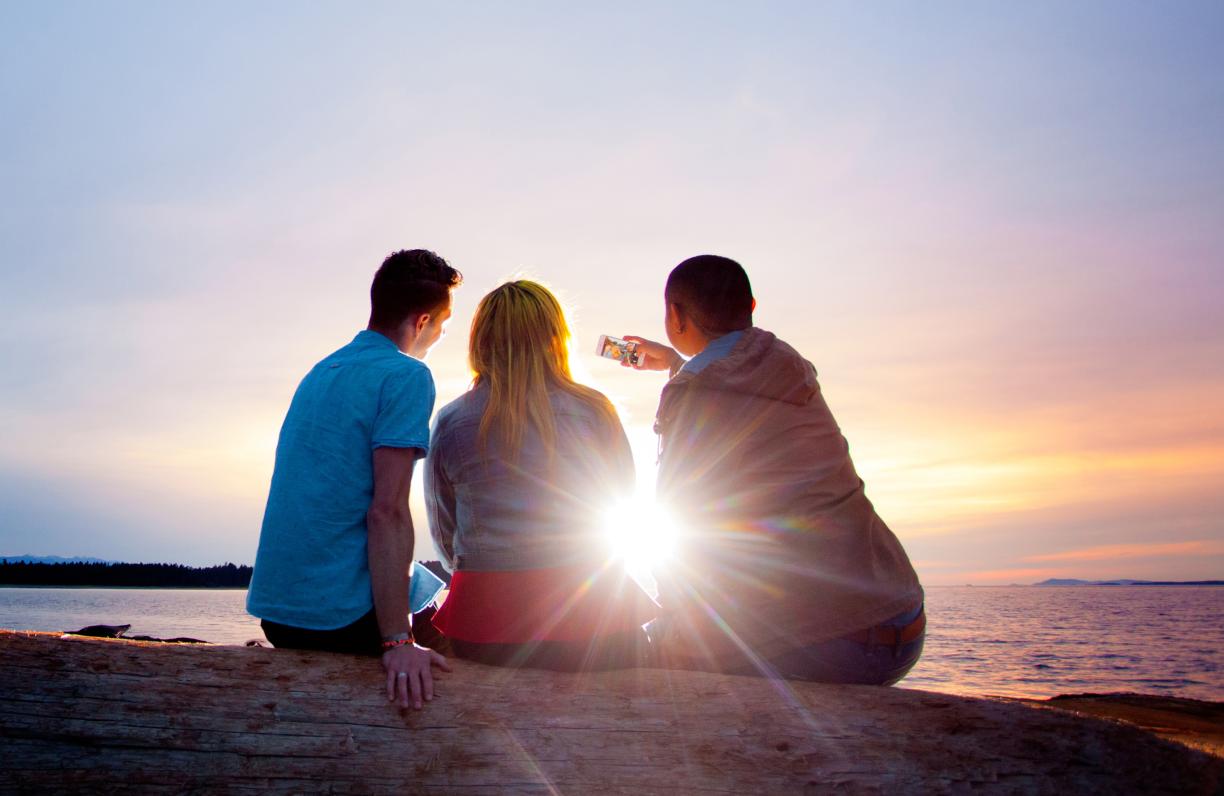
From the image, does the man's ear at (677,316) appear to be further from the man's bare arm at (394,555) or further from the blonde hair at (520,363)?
the man's bare arm at (394,555)

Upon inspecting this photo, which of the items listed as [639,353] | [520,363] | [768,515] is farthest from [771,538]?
[639,353]

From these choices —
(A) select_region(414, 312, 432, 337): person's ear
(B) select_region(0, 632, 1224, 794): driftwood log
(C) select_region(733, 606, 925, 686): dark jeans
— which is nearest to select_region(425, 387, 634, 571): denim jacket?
(A) select_region(414, 312, 432, 337): person's ear

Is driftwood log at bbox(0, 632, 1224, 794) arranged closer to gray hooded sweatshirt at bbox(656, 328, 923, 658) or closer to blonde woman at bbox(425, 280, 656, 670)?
blonde woman at bbox(425, 280, 656, 670)

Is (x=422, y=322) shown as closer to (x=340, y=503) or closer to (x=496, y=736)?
(x=340, y=503)

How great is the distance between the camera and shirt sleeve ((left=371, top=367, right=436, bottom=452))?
3.03 meters

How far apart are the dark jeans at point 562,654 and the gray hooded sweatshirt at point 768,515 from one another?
1.04 ft

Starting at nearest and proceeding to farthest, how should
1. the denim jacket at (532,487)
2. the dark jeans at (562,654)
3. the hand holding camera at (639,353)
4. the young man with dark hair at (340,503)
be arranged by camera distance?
the young man with dark hair at (340,503) → the dark jeans at (562,654) → the denim jacket at (532,487) → the hand holding camera at (639,353)

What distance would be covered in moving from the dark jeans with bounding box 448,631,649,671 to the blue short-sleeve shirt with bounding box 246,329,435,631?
51 cm

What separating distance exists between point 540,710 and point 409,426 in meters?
1.19

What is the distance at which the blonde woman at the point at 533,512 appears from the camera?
10.4 ft

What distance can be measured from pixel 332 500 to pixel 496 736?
1.13m

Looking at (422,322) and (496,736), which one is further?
(422,322)

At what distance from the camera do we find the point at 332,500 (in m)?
3.10

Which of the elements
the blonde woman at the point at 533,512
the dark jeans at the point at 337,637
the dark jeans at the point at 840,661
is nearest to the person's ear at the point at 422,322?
the blonde woman at the point at 533,512
